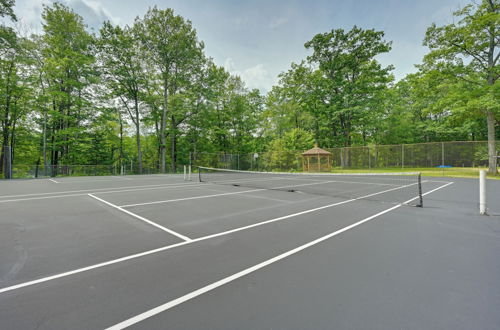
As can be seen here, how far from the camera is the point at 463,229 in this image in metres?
4.14

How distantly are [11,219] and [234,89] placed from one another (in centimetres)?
3512

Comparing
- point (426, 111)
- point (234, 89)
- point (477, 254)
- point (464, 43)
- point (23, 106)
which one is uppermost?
point (234, 89)

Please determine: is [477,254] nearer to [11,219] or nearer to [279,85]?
[11,219]

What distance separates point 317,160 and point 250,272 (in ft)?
77.1

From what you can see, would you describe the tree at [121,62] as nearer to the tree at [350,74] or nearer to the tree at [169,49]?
the tree at [169,49]

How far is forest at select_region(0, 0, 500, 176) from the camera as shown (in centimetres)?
1791

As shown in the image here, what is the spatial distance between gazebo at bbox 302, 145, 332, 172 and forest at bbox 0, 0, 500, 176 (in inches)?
180

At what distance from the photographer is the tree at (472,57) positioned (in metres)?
16.1

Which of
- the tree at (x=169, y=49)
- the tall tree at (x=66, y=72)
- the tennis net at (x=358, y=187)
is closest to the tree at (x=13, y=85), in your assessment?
the tall tree at (x=66, y=72)

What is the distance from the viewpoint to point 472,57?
17.7 meters

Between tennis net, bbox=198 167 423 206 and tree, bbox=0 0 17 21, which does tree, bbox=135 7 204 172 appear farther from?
tennis net, bbox=198 167 423 206

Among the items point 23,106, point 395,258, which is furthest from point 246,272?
point 23,106

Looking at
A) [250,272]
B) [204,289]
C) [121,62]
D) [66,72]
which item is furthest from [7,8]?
[250,272]

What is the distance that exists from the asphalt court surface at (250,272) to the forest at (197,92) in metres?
19.4
